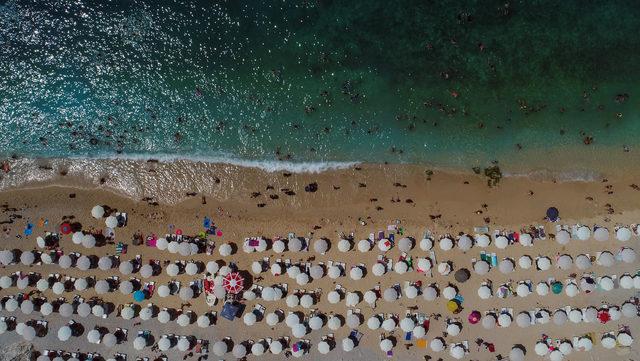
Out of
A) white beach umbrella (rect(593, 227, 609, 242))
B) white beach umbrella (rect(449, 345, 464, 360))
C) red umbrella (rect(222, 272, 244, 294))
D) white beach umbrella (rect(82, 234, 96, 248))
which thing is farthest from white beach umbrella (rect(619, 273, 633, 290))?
white beach umbrella (rect(82, 234, 96, 248))

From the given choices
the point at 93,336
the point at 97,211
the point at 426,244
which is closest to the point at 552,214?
the point at 426,244

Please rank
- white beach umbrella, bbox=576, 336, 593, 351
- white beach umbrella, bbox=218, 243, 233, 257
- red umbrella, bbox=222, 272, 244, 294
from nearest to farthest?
white beach umbrella, bbox=576, 336, 593, 351
red umbrella, bbox=222, 272, 244, 294
white beach umbrella, bbox=218, 243, 233, 257

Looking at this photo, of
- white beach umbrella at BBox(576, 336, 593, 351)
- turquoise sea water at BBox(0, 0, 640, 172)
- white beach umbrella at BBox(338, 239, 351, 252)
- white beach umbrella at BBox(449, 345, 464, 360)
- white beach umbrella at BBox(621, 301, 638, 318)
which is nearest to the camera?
white beach umbrella at BBox(621, 301, 638, 318)

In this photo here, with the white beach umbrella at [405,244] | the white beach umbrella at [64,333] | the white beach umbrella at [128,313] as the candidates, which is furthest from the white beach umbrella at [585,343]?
the white beach umbrella at [64,333]

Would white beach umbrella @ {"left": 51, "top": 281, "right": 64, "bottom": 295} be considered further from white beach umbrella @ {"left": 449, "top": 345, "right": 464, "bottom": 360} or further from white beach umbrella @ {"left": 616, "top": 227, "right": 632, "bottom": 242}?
white beach umbrella @ {"left": 616, "top": 227, "right": 632, "bottom": 242}

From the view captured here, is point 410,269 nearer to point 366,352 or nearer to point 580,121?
point 366,352

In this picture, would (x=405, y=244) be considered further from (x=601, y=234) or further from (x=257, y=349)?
(x=601, y=234)

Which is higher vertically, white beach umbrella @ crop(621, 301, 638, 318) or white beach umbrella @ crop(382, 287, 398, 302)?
white beach umbrella @ crop(621, 301, 638, 318)
